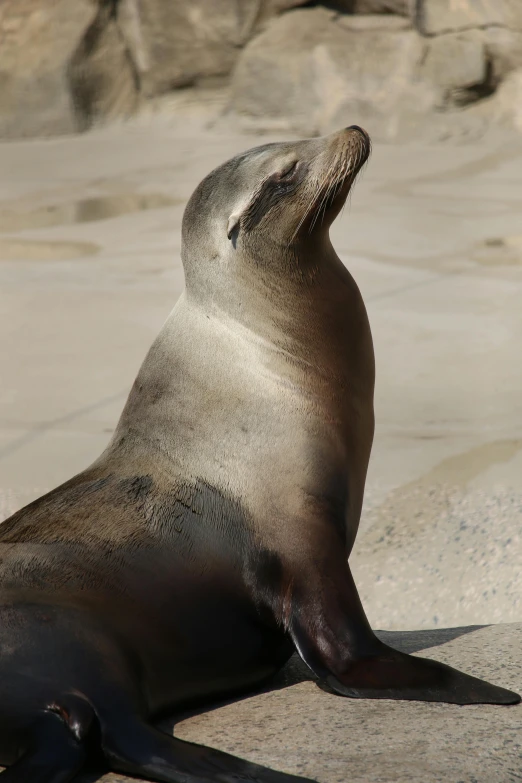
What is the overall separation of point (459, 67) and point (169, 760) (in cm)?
1266

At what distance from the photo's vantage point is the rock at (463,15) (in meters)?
13.5

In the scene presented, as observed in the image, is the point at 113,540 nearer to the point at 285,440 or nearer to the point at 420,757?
the point at 285,440

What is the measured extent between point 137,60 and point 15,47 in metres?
1.70

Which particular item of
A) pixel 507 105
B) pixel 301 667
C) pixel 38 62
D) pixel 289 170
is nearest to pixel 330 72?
pixel 507 105

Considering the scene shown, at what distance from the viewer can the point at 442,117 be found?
1397 centimetres

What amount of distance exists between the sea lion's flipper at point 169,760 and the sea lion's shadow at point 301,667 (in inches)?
10.2

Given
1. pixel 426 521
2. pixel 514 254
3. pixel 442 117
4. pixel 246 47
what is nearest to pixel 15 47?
pixel 246 47

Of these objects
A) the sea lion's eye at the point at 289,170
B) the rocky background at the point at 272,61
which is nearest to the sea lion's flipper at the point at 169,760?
the sea lion's eye at the point at 289,170

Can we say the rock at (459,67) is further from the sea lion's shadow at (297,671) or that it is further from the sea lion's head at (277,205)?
the sea lion's shadow at (297,671)

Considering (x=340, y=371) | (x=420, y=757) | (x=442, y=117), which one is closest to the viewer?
(x=420, y=757)

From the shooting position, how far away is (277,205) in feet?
11.9

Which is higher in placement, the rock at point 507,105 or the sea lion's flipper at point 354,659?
the rock at point 507,105

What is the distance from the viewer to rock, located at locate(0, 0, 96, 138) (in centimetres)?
1487

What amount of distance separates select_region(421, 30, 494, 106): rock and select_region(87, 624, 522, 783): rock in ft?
38.6
